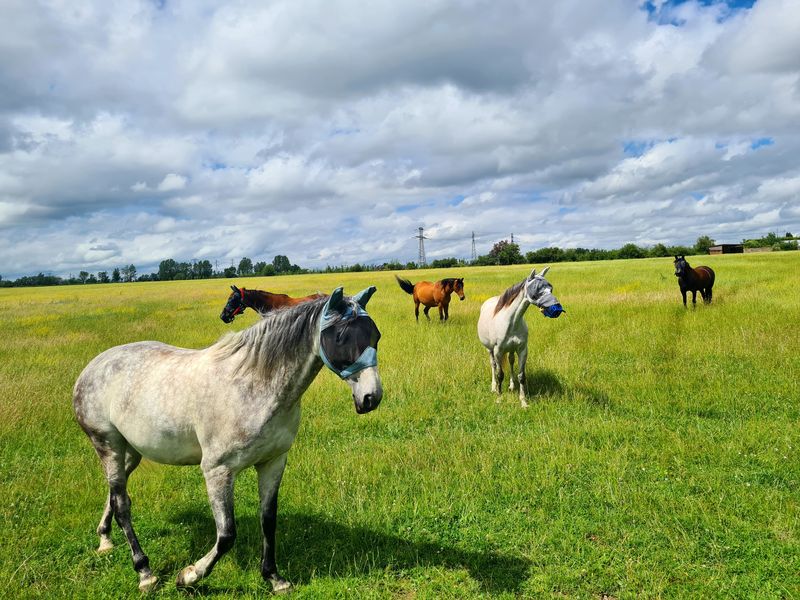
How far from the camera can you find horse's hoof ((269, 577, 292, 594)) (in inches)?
141

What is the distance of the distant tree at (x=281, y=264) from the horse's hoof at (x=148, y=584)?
105 meters

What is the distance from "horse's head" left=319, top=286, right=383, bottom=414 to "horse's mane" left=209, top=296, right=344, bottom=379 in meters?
0.14

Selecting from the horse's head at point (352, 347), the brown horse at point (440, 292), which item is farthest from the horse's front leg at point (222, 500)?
the brown horse at point (440, 292)

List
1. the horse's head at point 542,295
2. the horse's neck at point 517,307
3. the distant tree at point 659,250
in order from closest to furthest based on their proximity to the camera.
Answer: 1. the horse's head at point 542,295
2. the horse's neck at point 517,307
3. the distant tree at point 659,250

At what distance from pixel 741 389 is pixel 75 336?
19.8 meters

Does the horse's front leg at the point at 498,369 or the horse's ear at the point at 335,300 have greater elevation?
the horse's ear at the point at 335,300

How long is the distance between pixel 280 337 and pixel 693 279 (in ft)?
57.5

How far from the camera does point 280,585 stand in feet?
11.8

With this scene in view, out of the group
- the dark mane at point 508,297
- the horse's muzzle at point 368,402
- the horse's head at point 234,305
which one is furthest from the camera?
the horse's head at point 234,305

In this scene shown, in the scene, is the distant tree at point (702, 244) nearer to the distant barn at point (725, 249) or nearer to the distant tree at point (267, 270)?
the distant barn at point (725, 249)

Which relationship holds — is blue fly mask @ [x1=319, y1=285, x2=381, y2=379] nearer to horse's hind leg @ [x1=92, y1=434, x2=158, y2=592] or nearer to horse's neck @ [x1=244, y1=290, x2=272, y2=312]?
horse's hind leg @ [x1=92, y1=434, x2=158, y2=592]

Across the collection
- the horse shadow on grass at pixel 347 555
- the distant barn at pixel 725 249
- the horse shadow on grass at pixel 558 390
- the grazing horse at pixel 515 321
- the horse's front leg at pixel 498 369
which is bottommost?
the horse shadow on grass at pixel 347 555

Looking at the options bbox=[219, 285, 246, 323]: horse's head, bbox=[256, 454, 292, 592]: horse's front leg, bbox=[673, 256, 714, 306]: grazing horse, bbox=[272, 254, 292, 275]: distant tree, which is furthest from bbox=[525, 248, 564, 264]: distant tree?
bbox=[256, 454, 292, 592]: horse's front leg

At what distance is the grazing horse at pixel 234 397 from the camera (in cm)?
308
